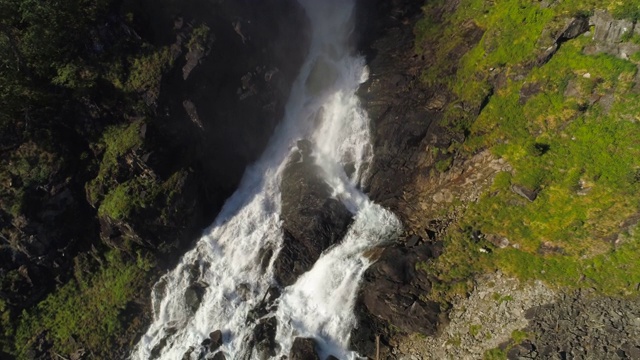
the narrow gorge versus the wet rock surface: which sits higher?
the narrow gorge

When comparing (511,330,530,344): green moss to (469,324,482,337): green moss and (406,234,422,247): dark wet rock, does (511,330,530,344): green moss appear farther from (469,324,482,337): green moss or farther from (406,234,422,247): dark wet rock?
(406,234,422,247): dark wet rock

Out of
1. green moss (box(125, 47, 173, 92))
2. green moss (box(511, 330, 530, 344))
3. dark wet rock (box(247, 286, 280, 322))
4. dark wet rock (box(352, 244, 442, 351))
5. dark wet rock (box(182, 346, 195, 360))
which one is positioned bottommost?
green moss (box(511, 330, 530, 344))

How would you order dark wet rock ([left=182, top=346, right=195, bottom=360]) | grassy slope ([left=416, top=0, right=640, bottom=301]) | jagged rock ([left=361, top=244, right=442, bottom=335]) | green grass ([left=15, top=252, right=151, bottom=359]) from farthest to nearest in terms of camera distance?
green grass ([left=15, top=252, right=151, bottom=359]) < dark wet rock ([left=182, top=346, right=195, bottom=360]) < jagged rock ([left=361, top=244, right=442, bottom=335]) < grassy slope ([left=416, top=0, right=640, bottom=301])

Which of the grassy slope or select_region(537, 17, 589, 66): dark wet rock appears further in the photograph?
select_region(537, 17, 589, 66): dark wet rock

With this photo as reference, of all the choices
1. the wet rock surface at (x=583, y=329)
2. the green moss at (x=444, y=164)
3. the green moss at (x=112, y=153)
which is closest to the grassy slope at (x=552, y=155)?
the wet rock surface at (x=583, y=329)

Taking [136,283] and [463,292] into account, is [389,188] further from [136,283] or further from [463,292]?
[136,283]

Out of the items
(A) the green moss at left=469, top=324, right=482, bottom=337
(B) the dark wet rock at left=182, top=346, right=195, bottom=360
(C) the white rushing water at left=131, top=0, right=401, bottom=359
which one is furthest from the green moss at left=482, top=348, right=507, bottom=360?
(B) the dark wet rock at left=182, top=346, right=195, bottom=360
